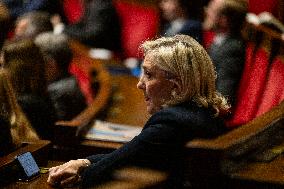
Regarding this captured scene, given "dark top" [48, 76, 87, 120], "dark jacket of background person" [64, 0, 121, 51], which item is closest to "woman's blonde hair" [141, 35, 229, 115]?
"dark top" [48, 76, 87, 120]

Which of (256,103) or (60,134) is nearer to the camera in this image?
(60,134)

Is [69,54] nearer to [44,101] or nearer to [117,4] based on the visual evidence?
[44,101]

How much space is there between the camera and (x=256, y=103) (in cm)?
283

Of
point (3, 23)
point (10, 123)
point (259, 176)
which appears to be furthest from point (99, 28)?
point (259, 176)

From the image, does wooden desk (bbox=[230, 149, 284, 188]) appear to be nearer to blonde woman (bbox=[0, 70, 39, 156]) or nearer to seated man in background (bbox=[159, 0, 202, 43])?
blonde woman (bbox=[0, 70, 39, 156])

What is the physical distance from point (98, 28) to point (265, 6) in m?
1.37

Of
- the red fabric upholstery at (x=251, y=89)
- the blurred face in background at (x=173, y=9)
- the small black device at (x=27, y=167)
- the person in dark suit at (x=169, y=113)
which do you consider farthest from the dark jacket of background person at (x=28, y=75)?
the blurred face in background at (x=173, y=9)

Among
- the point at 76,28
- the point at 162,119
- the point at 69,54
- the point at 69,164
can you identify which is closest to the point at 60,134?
the point at 69,54

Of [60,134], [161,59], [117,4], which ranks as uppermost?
[117,4]

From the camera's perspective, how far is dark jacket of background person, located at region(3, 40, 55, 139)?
2.30m

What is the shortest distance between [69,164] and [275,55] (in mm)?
A: 1587

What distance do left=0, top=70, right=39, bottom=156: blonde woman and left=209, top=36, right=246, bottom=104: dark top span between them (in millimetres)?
1000

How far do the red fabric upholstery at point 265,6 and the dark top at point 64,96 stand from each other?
123 centimetres

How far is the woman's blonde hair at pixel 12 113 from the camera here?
1.83 m
